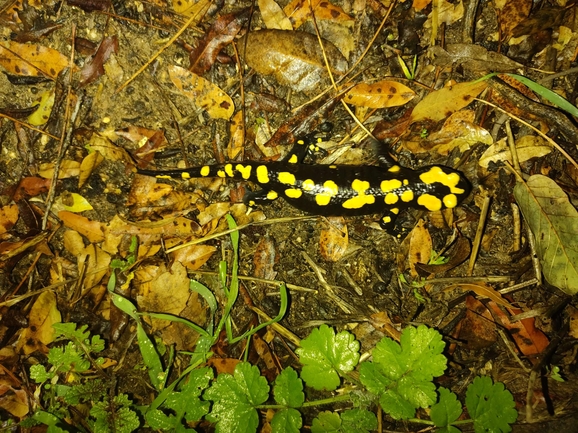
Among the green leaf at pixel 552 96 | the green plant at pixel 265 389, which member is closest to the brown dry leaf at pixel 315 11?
the green leaf at pixel 552 96

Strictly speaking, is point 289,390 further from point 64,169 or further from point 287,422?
point 64,169

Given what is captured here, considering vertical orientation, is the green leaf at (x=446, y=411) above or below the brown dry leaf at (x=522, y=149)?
below

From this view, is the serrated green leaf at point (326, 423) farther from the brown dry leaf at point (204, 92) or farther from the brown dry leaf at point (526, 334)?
the brown dry leaf at point (204, 92)

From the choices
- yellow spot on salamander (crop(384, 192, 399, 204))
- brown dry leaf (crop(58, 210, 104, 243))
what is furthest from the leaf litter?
yellow spot on salamander (crop(384, 192, 399, 204))

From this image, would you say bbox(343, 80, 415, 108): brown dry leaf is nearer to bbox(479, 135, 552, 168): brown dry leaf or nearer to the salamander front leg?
bbox(479, 135, 552, 168): brown dry leaf

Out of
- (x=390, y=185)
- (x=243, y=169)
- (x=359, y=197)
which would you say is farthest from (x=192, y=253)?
(x=390, y=185)
